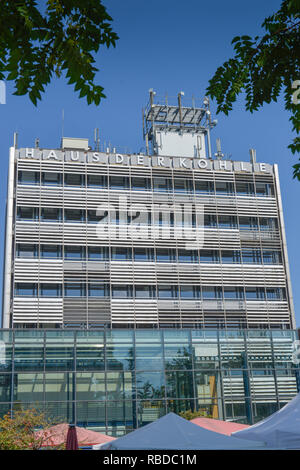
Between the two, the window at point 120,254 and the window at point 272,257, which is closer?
the window at point 120,254

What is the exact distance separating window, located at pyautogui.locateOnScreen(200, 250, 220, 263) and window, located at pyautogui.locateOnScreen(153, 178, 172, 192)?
667 cm

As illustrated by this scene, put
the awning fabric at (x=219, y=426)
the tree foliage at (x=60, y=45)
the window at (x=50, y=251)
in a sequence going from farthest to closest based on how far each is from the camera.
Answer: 1. the window at (x=50, y=251)
2. the awning fabric at (x=219, y=426)
3. the tree foliage at (x=60, y=45)

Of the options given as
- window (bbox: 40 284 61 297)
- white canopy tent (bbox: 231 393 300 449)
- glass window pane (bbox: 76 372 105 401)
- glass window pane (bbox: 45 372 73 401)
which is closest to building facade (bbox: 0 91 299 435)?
window (bbox: 40 284 61 297)

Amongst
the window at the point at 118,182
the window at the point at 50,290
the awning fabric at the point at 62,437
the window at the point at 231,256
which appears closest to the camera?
the awning fabric at the point at 62,437

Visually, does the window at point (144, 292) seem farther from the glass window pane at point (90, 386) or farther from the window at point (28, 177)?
the glass window pane at point (90, 386)

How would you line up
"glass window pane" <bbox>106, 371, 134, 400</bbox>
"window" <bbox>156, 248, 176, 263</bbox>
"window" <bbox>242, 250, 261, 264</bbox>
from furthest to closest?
"window" <bbox>242, 250, 261, 264</bbox> → "window" <bbox>156, 248, 176, 263</bbox> → "glass window pane" <bbox>106, 371, 134, 400</bbox>

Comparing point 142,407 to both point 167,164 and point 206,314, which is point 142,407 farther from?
point 167,164

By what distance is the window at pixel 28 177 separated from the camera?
49031 mm

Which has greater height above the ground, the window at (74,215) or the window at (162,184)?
the window at (162,184)

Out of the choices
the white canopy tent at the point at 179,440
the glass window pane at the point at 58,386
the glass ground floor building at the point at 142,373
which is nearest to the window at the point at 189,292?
the glass ground floor building at the point at 142,373

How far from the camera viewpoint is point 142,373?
105 feet

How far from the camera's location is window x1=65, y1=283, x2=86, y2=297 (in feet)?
155

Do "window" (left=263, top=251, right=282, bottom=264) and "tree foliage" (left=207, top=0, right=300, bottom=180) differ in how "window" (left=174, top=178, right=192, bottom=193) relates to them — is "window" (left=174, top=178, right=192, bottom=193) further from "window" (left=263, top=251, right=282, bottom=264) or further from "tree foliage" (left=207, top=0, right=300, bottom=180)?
"tree foliage" (left=207, top=0, right=300, bottom=180)

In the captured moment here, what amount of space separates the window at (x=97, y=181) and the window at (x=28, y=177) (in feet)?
15.1
